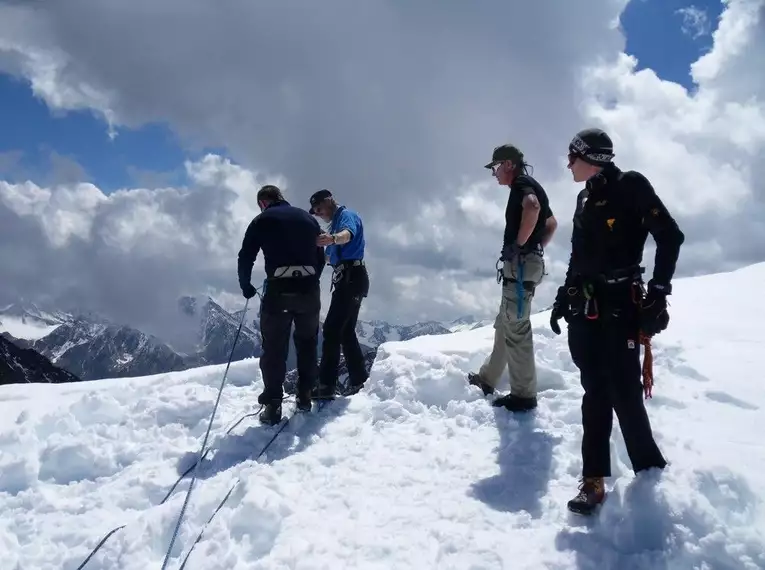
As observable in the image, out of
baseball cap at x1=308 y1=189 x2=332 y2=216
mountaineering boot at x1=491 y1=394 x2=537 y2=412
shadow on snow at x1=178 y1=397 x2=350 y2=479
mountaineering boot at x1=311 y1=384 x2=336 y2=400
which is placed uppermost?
baseball cap at x1=308 y1=189 x2=332 y2=216

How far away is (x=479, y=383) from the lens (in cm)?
809

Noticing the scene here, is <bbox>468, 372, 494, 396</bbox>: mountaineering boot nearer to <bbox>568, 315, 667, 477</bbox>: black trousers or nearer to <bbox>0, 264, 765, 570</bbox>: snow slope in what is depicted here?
<bbox>0, 264, 765, 570</bbox>: snow slope

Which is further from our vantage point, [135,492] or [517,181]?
[517,181]

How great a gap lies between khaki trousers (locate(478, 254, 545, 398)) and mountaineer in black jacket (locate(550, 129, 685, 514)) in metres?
2.15

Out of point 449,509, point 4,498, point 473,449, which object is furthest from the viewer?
point 473,449

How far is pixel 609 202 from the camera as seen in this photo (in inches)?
183

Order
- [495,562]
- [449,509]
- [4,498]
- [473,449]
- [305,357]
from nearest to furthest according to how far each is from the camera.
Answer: [495,562] → [449,509] → [4,498] → [473,449] → [305,357]

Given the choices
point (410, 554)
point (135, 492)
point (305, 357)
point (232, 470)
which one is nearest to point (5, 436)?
point (135, 492)

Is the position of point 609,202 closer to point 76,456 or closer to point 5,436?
point 76,456

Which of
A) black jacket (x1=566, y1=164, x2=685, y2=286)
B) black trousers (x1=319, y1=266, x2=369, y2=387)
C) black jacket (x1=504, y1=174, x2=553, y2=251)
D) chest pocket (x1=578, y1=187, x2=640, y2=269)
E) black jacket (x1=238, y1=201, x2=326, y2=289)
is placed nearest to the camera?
black jacket (x1=566, y1=164, x2=685, y2=286)

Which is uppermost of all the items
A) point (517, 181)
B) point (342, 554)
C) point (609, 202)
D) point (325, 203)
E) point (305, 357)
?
point (325, 203)

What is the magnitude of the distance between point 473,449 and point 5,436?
5778 millimetres

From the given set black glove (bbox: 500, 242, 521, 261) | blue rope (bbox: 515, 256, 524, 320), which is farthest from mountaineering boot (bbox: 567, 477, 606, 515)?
black glove (bbox: 500, 242, 521, 261)

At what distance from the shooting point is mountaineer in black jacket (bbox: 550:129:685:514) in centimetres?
448
